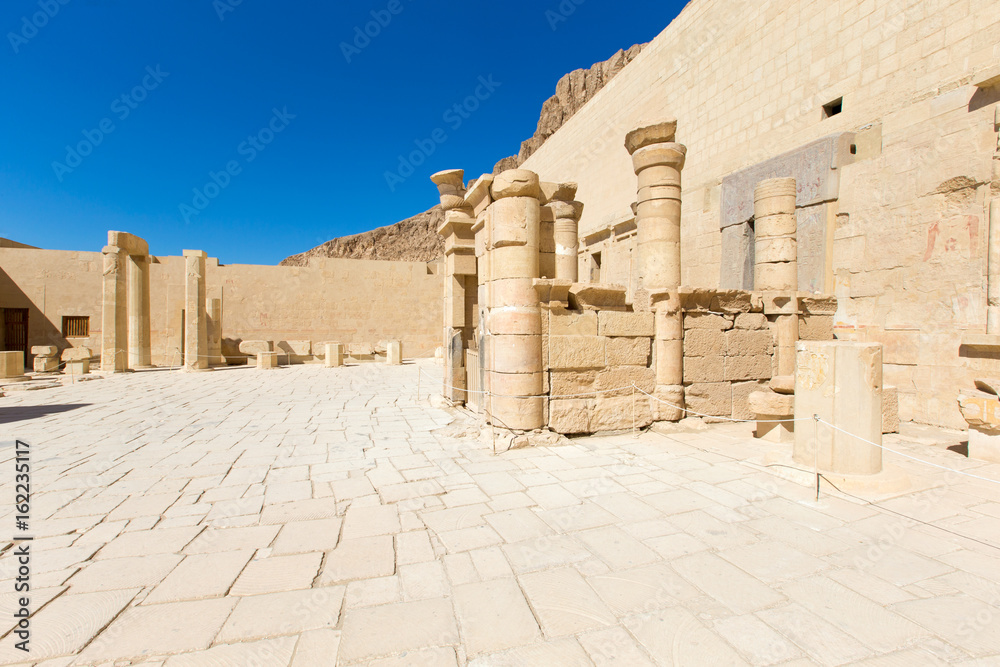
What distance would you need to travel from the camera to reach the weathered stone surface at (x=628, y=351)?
18.8 ft

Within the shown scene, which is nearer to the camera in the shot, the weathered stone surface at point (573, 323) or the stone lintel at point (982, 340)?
the stone lintel at point (982, 340)

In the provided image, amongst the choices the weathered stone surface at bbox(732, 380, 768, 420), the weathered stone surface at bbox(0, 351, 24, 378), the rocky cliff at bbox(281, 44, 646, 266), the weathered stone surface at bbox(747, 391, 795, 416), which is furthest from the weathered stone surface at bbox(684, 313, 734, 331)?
the rocky cliff at bbox(281, 44, 646, 266)

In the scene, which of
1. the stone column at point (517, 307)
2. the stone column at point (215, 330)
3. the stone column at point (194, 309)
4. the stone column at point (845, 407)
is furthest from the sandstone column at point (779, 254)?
the stone column at point (215, 330)

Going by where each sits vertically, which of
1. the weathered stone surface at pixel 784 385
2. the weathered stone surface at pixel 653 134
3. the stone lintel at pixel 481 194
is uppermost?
the weathered stone surface at pixel 653 134

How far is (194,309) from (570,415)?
13.4m

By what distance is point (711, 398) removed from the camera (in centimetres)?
625

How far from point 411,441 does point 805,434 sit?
4.06m

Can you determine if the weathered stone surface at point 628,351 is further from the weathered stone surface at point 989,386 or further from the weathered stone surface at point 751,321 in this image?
the weathered stone surface at point 989,386

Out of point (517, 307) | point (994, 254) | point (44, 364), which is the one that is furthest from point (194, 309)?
point (994, 254)

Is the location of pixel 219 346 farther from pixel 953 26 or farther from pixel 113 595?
Result: pixel 953 26

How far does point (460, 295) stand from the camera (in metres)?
7.84

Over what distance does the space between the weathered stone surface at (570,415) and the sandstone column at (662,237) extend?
1.18 meters

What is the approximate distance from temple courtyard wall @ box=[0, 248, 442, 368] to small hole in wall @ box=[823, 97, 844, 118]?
51.0ft

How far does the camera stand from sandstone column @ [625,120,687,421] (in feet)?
19.6
